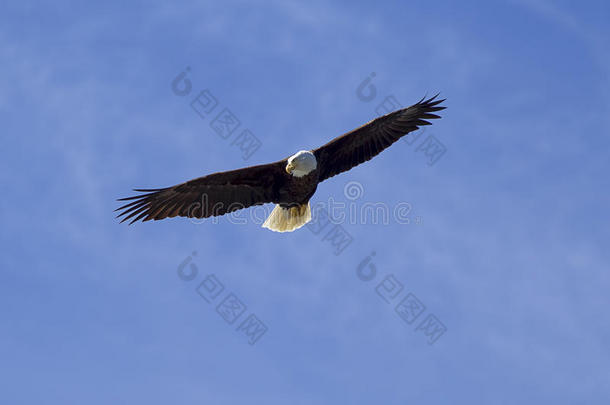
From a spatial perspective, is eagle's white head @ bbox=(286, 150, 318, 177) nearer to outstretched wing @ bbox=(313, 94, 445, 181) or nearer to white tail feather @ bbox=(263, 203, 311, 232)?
outstretched wing @ bbox=(313, 94, 445, 181)

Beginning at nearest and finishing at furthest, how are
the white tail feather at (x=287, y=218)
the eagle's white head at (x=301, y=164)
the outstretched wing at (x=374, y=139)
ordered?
the eagle's white head at (x=301, y=164)
the outstretched wing at (x=374, y=139)
the white tail feather at (x=287, y=218)

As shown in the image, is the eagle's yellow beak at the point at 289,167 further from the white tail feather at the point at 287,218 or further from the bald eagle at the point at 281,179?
the white tail feather at the point at 287,218

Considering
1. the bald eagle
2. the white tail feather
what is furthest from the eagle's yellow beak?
the white tail feather

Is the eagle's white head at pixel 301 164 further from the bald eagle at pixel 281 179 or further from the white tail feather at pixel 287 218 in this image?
the white tail feather at pixel 287 218

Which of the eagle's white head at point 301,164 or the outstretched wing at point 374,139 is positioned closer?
the eagle's white head at point 301,164

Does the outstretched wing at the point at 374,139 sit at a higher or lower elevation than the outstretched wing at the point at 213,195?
lower

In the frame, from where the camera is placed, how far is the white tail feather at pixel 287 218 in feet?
36.8

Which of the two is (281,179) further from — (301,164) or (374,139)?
(374,139)

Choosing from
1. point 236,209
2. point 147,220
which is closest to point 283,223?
point 236,209

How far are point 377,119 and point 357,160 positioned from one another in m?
0.61

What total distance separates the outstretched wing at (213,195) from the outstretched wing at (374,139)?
0.69m

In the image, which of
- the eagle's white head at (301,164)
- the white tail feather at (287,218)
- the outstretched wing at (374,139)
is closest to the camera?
the eagle's white head at (301,164)

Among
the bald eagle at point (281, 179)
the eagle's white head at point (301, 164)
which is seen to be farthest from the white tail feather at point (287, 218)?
the eagle's white head at point (301, 164)

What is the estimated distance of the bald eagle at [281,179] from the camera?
10094 millimetres
